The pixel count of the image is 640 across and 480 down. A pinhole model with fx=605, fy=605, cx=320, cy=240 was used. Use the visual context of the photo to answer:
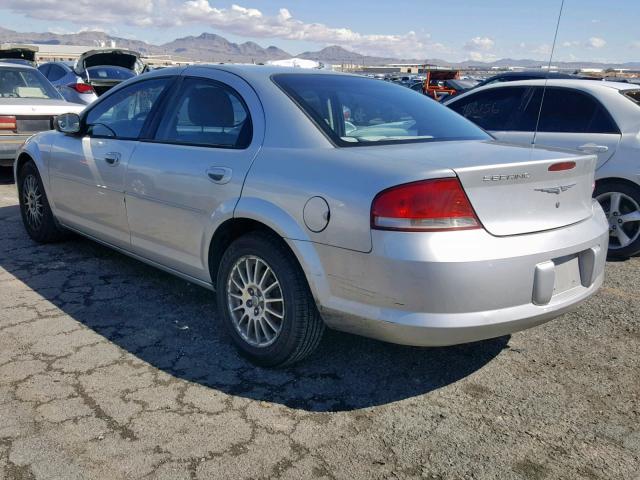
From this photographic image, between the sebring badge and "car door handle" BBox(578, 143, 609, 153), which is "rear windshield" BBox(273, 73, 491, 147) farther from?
"car door handle" BBox(578, 143, 609, 153)

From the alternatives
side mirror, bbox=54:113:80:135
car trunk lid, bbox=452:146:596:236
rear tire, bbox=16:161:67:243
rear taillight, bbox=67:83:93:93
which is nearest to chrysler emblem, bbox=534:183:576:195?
car trunk lid, bbox=452:146:596:236

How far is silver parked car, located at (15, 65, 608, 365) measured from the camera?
2568 mm

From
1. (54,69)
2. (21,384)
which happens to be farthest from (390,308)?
(54,69)

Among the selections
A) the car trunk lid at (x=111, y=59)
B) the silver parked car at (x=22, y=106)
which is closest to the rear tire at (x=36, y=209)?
the silver parked car at (x=22, y=106)

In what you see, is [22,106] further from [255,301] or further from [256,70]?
[255,301]

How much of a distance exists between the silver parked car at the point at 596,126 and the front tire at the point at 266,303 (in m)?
3.40

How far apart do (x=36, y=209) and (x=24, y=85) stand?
438 centimetres

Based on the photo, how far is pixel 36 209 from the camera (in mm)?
5367

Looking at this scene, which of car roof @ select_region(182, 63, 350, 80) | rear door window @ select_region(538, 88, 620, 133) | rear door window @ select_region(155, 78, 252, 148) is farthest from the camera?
rear door window @ select_region(538, 88, 620, 133)

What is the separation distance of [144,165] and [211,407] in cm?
170

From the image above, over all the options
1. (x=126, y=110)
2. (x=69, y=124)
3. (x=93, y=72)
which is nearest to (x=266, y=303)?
(x=126, y=110)

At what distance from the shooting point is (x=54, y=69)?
619 inches

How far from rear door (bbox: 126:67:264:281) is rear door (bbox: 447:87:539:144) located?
3183 mm

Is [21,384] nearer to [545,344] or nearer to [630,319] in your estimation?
[545,344]
